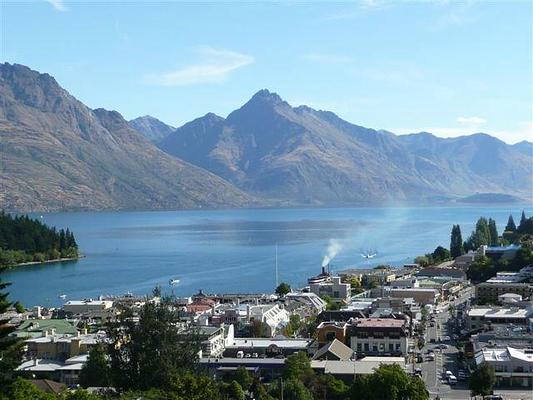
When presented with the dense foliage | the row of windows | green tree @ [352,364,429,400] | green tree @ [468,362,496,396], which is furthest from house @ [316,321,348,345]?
the dense foliage

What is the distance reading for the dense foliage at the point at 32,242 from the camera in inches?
2719

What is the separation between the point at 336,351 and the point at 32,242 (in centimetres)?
5322

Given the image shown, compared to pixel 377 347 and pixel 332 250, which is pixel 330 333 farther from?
pixel 332 250

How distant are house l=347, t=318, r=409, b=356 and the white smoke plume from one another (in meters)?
38.4

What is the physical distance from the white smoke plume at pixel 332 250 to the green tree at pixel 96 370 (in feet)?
148

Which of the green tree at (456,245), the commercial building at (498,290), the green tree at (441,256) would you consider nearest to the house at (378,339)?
the commercial building at (498,290)

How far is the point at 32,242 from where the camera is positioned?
234 ft

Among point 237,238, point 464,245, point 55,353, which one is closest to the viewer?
point 55,353

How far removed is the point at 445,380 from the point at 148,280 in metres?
37.4

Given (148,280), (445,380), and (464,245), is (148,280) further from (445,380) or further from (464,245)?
(445,380)

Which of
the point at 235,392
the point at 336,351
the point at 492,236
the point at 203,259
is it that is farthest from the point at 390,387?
the point at 203,259

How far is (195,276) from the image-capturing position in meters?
58.4

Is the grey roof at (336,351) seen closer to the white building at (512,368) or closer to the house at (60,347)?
the white building at (512,368)

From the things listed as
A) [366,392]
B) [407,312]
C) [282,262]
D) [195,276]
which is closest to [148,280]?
[195,276]
